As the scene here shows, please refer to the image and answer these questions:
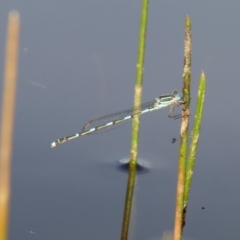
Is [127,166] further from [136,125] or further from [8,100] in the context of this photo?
[8,100]

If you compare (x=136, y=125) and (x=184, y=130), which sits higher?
(x=136, y=125)

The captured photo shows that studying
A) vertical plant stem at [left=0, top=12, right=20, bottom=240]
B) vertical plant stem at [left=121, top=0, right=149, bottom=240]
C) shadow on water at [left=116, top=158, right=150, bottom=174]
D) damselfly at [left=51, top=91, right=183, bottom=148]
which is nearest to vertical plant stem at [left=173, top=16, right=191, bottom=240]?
vertical plant stem at [left=121, top=0, right=149, bottom=240]

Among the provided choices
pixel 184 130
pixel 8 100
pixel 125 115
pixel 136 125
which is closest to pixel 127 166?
pixel 125 115

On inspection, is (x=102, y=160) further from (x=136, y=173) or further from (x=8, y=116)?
(x=8, y=116)

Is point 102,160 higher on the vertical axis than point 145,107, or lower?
lower

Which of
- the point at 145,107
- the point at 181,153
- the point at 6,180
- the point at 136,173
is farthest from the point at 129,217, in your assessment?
the point at 6,180
